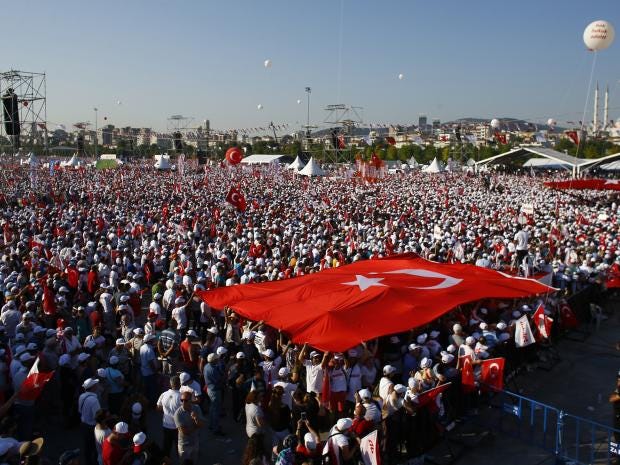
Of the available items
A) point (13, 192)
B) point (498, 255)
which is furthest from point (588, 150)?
point (13, 192)

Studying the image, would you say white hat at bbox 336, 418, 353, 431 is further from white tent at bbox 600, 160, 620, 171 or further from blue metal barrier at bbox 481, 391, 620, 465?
white tent at bbox 600, 160, 620, 171

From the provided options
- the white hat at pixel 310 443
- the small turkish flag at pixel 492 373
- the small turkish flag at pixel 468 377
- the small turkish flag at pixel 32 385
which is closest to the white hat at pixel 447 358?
the small turkish flag at pixel 468 377

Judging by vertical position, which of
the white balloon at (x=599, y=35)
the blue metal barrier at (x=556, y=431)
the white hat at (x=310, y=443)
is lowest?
the blue metal barrier at (x=556, y=431)

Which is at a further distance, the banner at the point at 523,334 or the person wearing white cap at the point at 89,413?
the banner at the point at 523,334

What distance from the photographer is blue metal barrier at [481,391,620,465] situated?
5.76 metres

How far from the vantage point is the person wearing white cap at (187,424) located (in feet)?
17.4

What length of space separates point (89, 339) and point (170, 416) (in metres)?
2.36

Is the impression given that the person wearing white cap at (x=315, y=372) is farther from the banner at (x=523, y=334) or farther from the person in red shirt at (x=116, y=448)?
the banner at (x=523, y=334)

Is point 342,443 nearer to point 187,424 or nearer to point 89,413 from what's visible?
point 187,424

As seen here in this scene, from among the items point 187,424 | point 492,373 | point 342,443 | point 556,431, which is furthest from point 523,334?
point 187,424

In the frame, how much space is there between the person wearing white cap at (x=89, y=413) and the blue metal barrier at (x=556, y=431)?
4.99m

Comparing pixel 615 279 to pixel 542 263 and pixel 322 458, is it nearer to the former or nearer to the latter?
pixel 542 263

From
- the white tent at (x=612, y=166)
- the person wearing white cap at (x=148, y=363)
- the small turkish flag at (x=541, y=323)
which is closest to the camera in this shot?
the person wearing white cap at (x=148, y=363)

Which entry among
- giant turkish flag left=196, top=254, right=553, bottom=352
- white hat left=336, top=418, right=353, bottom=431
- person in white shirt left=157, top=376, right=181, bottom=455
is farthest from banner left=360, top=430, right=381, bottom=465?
person in white shirt left=157, top=376, right=181, bottom=455
